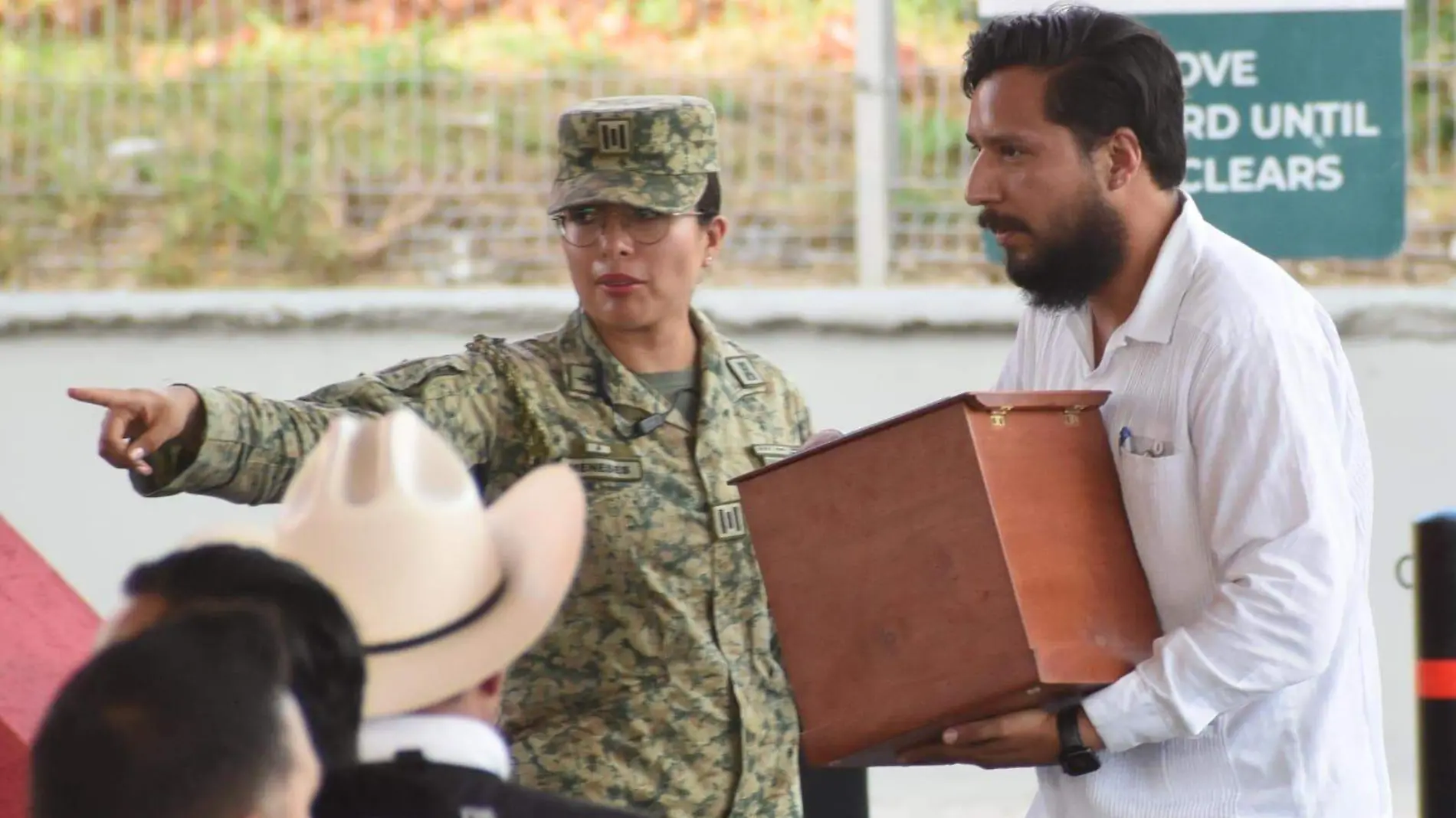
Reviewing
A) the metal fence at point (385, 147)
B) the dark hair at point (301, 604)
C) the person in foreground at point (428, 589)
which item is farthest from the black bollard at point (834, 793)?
the dark hair at point (301, 604)

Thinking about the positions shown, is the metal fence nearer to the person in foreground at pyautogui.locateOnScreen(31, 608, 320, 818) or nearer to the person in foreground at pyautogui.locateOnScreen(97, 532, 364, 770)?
the person in foreground at pyautogui.locateOnScreen(97, 532, 364, 770)

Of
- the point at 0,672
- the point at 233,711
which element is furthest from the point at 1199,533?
the point at 0,672

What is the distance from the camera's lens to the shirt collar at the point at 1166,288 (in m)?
2.73

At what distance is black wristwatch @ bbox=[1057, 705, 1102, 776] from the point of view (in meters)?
2.65

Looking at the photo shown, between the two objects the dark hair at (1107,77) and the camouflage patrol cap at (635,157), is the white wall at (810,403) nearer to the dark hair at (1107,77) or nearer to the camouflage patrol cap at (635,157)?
the camouflage patrol cap at (635,157)

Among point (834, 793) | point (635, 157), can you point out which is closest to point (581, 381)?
point (635, 157)

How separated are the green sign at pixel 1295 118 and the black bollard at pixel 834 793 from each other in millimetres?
1906

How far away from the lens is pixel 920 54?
5.96m

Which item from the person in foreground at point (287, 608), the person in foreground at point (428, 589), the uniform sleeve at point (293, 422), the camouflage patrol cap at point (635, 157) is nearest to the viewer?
the person in foreground at point (287, 608)

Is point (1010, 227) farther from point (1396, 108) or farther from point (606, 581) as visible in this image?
point (1396, 108)

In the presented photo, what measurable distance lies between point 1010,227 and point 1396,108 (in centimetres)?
306

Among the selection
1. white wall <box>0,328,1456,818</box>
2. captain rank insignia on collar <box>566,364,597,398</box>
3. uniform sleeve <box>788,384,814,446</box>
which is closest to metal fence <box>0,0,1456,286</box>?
white wall <box>0,328,1456,818</box>

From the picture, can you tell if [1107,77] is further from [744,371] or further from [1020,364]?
[744,371]

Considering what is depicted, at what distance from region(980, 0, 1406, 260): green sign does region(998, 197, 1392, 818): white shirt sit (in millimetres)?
2716
